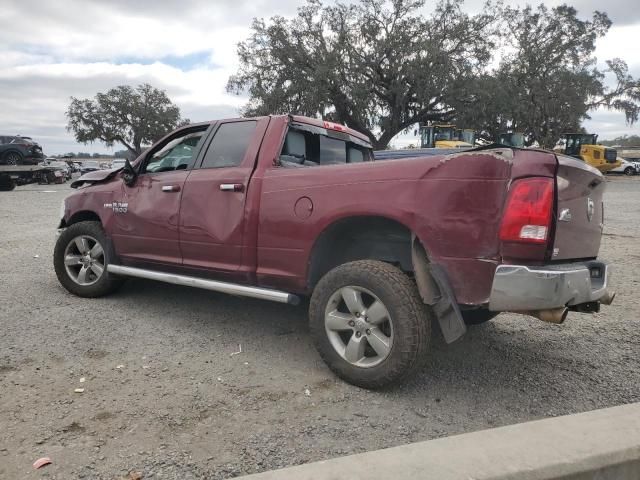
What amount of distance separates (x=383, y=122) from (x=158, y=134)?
106 ft

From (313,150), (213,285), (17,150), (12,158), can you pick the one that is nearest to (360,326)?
(213,285)

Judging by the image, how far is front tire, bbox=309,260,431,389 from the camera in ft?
10.0

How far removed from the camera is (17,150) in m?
24.0

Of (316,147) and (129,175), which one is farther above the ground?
(316,147)

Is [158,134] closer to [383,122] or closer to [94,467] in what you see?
[383,122]

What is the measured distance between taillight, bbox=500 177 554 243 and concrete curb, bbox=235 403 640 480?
976mm

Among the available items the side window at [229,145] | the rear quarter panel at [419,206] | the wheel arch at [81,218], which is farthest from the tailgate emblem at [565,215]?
the wheel arch at [81,218]

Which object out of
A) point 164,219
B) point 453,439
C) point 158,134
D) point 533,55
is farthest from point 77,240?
point 158,134

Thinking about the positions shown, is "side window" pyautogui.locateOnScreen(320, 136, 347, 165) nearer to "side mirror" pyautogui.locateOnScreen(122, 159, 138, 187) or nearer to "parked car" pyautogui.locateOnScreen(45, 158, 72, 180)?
"side mirror" pyautogui.locateOnScreen(122, 159, 138, 187)

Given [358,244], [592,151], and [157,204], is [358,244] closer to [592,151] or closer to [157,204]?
[157,204]

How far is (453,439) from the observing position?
2291mm

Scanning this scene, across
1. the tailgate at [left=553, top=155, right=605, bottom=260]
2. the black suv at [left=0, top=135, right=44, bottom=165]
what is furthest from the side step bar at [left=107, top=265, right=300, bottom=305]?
the black suv at [left=0, top=135, right=44, bottom=165]

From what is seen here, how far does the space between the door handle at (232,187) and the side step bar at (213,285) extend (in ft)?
2.38

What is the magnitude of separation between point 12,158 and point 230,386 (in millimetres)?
25378
